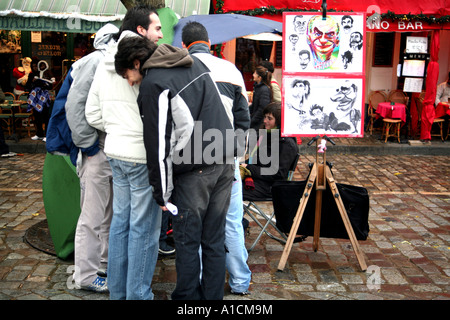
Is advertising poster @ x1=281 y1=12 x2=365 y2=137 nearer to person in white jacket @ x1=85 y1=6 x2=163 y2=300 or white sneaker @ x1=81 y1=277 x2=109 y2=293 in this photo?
person in white jacket @ x1=85 y1=6 x2=163 y2=300

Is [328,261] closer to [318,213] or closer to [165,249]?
[318,213]

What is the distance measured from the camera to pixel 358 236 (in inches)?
183

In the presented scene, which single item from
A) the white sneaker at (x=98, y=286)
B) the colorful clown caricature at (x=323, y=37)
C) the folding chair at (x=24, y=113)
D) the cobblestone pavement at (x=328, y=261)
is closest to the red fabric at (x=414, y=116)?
the cobblestone pavement at (x=328, y=261)

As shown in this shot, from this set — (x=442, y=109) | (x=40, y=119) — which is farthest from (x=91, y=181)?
(x=442, y=109)

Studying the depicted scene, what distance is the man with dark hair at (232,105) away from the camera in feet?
12.1

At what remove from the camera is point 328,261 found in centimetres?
486

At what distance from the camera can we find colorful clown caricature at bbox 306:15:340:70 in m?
4.61

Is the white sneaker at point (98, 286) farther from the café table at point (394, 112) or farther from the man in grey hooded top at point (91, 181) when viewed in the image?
the café table at point (394, 112)

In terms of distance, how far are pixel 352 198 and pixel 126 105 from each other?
220 centimetres

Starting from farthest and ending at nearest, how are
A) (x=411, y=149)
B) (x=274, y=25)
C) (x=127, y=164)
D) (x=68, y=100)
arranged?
(x=411, y=149), (x=274, y=25), (x=68, y=100), (x=127, y=164)

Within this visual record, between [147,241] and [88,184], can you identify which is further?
[88,184]

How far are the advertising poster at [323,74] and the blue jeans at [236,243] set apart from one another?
938 mm
